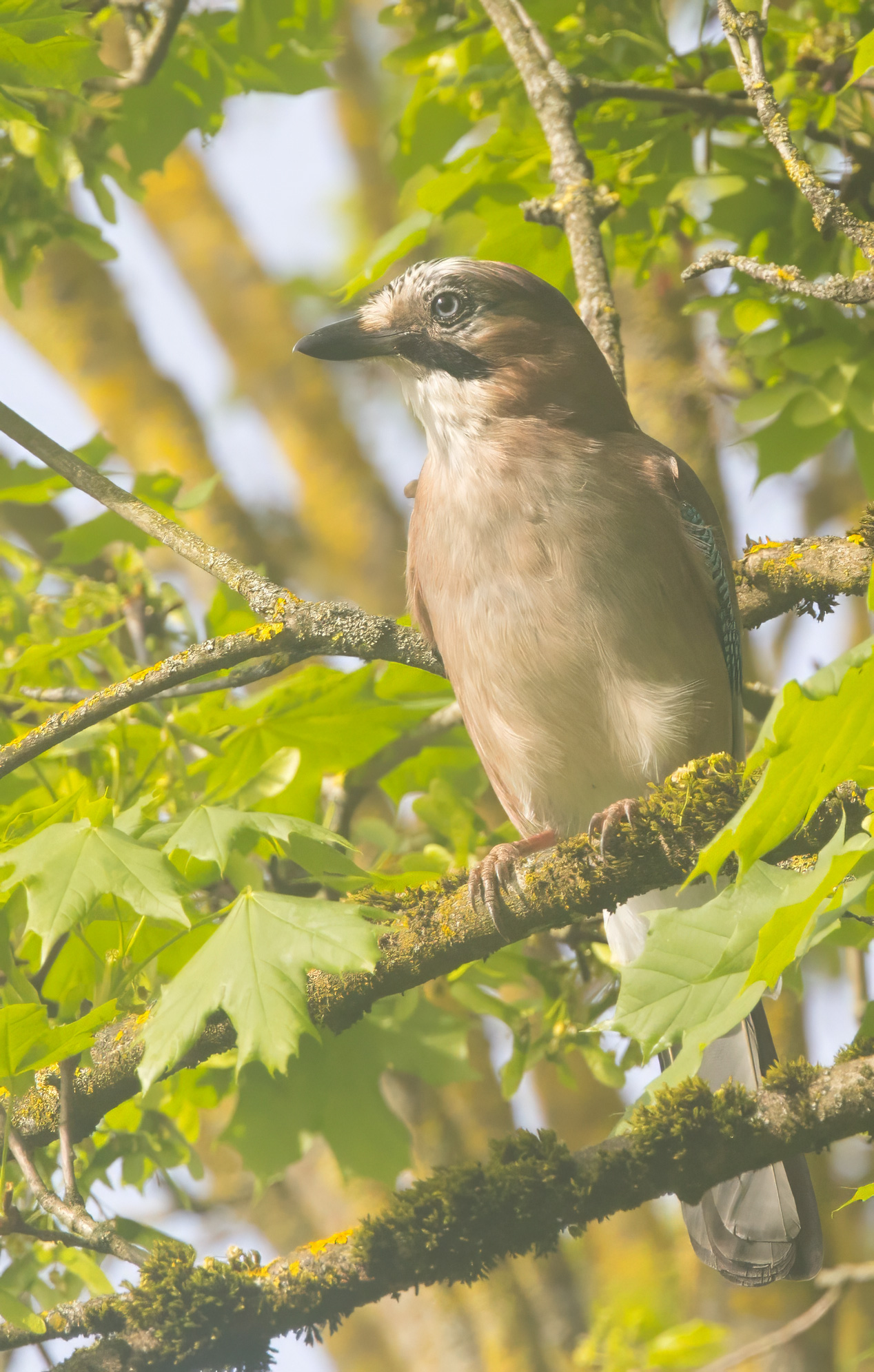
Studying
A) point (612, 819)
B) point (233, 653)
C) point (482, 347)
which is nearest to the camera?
point (612, 819)

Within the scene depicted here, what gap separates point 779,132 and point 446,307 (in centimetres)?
115

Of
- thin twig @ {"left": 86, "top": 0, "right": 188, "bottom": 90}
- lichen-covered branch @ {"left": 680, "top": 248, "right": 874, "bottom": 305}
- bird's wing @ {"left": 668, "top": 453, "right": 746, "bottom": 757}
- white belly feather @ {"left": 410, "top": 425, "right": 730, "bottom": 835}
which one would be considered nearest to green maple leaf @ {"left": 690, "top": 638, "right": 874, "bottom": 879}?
lichen-covered branch @ {"left": 680, "top": 248, "right": 874, "bottom": 305}

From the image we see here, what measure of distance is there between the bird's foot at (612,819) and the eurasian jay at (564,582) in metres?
0.28

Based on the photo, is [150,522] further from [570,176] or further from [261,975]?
[570,176]

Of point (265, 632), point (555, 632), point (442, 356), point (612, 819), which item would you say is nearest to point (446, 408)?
point (442, 356)

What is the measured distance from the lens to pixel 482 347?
3320mm

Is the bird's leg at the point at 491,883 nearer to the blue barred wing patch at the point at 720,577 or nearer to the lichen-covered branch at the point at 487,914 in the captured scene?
the lichen-covered branch at the point at 487,914

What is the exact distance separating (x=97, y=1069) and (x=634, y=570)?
5.41ft

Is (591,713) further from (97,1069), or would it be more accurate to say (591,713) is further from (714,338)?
(714,338)

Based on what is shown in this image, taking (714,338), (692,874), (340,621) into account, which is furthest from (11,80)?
(714,338)

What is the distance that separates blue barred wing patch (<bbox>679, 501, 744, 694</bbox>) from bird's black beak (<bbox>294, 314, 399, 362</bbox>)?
37.0 inches

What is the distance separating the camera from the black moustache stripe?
333cm

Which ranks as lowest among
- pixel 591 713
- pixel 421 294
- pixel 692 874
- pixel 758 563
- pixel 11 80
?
pixel 692 874

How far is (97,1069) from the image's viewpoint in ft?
7.51
